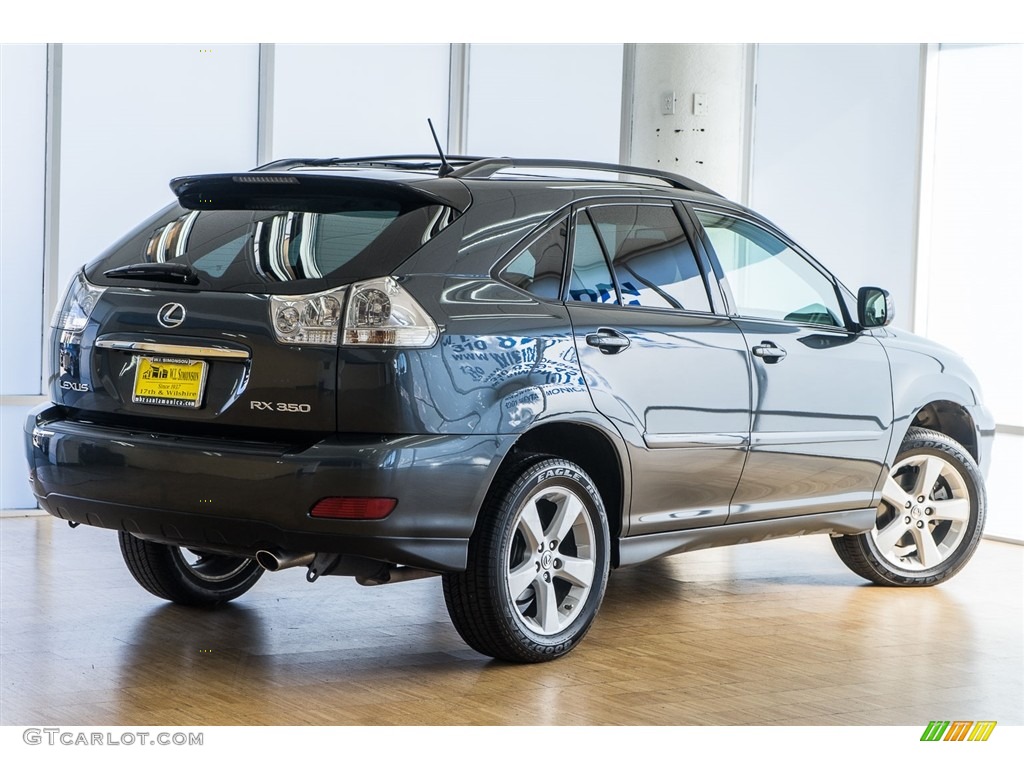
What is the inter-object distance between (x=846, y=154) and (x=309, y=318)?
6081mm

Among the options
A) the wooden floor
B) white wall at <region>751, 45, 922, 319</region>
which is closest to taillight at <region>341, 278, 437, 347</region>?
the wooden floor

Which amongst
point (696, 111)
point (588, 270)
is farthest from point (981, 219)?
point (588, 270)

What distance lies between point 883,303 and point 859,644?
147cm

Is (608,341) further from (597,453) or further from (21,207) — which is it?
(21,207)

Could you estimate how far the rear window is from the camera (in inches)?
173

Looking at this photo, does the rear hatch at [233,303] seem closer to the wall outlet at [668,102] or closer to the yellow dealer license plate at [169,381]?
the yellow dealer license plate at [169,381]

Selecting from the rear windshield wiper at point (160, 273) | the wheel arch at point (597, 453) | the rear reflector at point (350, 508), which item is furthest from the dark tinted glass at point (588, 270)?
the rear windshield wiper at point (160, 273)

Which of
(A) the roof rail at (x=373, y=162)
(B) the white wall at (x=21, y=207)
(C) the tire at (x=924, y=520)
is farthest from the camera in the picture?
(B) the white wall at (x=21, y=207)

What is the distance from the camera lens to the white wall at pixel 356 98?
879 cm

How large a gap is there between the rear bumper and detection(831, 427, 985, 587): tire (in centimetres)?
273

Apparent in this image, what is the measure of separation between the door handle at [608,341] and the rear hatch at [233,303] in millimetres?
672

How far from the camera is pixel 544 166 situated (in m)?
5.33
